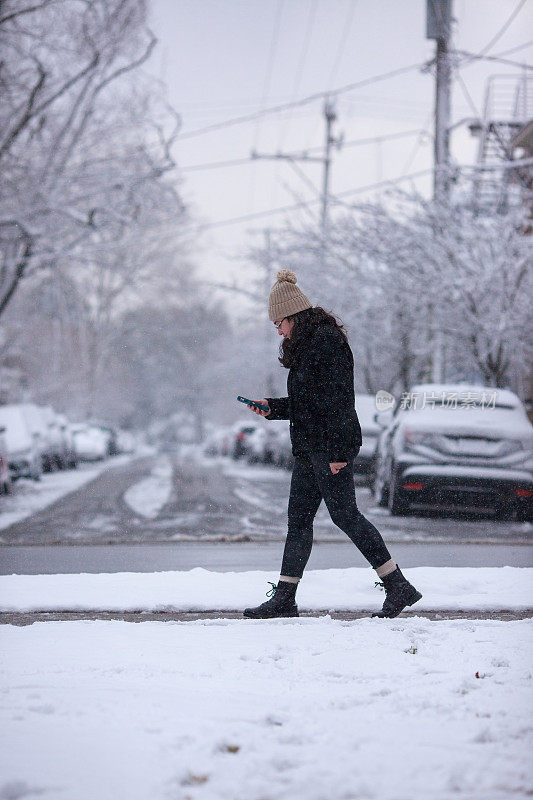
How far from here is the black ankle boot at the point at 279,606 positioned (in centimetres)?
496

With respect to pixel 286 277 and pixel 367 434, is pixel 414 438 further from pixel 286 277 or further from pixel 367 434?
pixel 286 277

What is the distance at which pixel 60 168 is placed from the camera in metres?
22.1

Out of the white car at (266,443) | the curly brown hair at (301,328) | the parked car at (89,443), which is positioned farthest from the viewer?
the parked car at (89,443)

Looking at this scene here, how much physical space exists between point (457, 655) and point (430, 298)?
15482 millimetres

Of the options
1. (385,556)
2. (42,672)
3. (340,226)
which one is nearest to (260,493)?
(340,226)

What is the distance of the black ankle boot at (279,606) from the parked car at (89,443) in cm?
3522

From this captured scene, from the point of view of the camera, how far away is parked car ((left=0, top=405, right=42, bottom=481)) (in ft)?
65.7

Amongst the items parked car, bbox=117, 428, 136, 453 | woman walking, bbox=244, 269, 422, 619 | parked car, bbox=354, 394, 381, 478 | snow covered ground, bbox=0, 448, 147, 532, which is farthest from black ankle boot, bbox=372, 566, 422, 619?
parked car, bbox=117, 428, 136, 453

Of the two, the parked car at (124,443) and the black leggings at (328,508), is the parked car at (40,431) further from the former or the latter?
the parked car at (124,443)

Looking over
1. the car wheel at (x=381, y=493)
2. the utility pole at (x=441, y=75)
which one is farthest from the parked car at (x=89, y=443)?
the car wheel at (x=381, y=493)

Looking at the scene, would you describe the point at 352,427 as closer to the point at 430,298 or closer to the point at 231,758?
the point at 231,758

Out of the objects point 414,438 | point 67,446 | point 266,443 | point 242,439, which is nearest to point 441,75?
point 414,438

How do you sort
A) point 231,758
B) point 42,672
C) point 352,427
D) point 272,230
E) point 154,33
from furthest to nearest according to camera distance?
1. point 272,230
2. point 154,33
3. point 352,427
4. point 42,672
5. point 231,758

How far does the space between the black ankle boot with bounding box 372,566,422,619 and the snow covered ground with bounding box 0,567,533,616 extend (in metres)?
0.35
